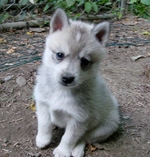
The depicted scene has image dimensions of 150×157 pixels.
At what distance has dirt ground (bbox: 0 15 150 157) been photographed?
279 centimetres

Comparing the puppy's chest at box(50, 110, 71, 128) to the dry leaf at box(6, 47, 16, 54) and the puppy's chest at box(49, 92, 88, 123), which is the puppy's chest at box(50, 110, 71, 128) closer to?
the puppy's chest at box(49, 92, 88, 123)

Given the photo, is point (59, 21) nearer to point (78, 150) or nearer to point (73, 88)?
point (73, 88)

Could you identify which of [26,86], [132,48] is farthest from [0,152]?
[132,48]

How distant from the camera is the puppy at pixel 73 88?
7.65 ft

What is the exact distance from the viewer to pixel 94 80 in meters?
2.60

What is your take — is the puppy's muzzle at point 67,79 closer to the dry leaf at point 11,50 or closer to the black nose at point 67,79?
the black nose at point 67,79

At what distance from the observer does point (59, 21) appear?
2525 millimetres

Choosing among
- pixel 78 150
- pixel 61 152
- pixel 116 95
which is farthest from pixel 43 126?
pixel 116 95

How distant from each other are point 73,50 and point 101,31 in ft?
1.24

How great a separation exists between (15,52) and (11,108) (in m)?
1.43

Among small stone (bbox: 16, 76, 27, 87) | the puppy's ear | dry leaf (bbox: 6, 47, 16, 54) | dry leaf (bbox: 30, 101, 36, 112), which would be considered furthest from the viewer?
dry leaf (bbox: 6, 47, 16, 54)

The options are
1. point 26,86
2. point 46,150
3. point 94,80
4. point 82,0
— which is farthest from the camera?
point 82,0

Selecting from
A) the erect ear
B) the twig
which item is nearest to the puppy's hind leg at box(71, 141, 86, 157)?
the erect ear

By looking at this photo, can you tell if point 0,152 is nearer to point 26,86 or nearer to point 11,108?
point 11,108
